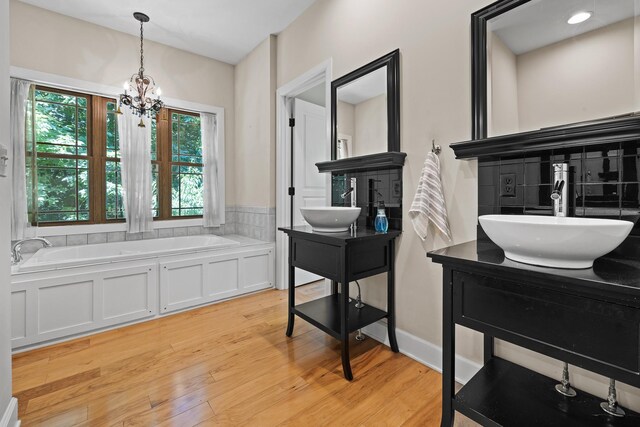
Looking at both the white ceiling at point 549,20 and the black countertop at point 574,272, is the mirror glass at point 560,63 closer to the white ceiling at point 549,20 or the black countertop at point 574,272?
the white ceiling at point 549,20

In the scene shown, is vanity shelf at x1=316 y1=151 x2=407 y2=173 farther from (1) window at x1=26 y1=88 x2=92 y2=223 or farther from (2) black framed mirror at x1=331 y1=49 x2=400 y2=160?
(1) window at x1=26 y1=88 x2=92 y2=223

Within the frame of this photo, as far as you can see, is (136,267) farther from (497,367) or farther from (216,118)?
(497,367)

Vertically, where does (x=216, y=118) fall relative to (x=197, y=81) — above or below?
below

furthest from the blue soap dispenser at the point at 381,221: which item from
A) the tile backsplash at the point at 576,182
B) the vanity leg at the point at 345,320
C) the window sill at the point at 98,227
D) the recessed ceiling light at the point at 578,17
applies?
the window sill at the point at 98,227

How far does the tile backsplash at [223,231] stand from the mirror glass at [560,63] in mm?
2475

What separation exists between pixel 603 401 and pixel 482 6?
192cm

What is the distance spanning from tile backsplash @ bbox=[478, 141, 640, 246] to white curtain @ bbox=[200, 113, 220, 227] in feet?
10.2

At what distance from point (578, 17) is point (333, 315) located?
1.99 m

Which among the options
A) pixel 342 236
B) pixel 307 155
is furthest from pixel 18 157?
pixel 342 236

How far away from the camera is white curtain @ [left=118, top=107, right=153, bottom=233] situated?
→ 3.17 m

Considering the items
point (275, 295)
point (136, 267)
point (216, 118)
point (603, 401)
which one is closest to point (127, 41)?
Answer: point (216, 118)

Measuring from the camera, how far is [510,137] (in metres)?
1.36

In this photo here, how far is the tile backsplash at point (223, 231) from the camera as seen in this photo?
295cm

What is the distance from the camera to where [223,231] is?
394cm
